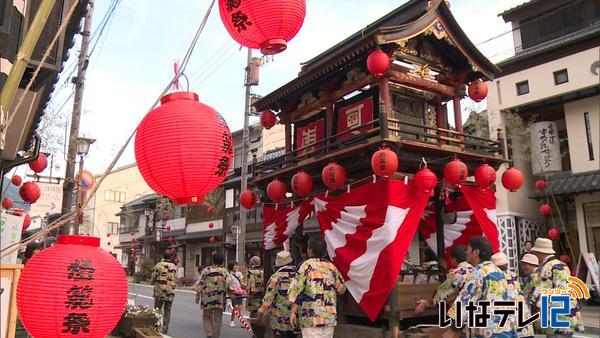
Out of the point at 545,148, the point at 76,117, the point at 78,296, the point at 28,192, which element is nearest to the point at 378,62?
the point at 78,296

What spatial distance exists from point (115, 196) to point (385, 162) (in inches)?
2053

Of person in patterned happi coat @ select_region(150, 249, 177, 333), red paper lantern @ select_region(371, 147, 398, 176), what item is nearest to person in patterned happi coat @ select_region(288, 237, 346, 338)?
red paper lantern @ select_region(371, 147, 398, 176)

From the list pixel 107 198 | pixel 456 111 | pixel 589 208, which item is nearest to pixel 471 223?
pixel 456 111

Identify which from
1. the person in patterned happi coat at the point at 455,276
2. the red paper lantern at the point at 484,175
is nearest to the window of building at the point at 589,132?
the red paper lantern at the point at 484,175

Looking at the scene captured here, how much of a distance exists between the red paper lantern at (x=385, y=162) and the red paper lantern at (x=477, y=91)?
11.7 ft

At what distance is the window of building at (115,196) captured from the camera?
5416 cm

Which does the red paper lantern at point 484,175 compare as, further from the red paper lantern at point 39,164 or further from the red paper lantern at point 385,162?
the red paper lantern at point 39,164

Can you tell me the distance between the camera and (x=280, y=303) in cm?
855

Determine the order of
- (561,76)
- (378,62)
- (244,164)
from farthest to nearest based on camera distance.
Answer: (244,164), (561,76), (378,62)

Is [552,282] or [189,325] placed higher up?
[552,282]

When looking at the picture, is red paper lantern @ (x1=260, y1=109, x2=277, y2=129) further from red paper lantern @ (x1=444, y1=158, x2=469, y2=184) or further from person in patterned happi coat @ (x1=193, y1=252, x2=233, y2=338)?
red paper lantern @ (x1=444, y1=158, x2=469, y2=184)

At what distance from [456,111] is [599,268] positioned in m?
10.0

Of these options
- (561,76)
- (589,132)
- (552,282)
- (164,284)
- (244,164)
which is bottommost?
(164,284)

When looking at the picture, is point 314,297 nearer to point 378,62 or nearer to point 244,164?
point 378,62
